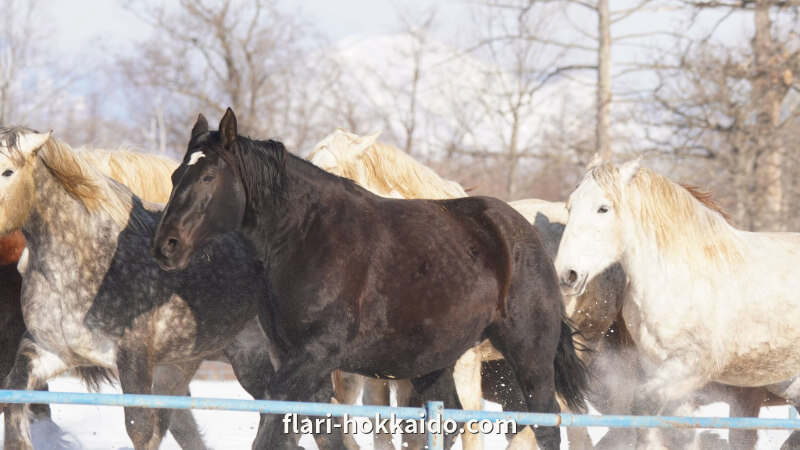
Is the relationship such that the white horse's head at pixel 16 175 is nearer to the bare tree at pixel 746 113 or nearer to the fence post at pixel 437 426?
the fence post at pixel 437 426

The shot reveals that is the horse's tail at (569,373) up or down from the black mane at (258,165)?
down

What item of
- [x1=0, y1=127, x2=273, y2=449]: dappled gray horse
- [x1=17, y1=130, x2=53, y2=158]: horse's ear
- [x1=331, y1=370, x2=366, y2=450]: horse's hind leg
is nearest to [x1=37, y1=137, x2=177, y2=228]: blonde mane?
[x1=0, y1=127, x2=273, y2=449]: dappled gray horse

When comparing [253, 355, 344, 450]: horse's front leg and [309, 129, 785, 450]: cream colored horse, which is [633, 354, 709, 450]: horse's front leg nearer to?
[309, 129, 785, 450]: cream colored horse

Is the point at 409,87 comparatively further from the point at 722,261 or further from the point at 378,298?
the point at 378,298

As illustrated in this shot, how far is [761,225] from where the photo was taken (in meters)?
13.3

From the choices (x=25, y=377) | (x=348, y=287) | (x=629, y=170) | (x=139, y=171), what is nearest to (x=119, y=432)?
(x=139, y=171)

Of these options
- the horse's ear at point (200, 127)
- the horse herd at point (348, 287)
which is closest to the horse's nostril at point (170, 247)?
the horse herd at point (348, 287)

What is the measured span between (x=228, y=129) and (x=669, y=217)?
117 inches

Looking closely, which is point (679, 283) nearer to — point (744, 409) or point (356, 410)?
point (744, 409)

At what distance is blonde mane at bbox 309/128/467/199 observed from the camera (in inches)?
261

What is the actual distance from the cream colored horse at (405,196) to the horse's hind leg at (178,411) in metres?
1.04

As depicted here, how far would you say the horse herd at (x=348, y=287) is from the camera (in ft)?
13.9

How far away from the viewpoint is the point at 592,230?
5504 mm

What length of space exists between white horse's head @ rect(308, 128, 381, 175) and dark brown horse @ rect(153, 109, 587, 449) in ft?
5.82
